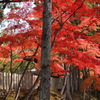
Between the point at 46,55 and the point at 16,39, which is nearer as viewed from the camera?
the point at 46,55

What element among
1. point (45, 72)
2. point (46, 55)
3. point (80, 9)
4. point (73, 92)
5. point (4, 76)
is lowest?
point (73, 92)

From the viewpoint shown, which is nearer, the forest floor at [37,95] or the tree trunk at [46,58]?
the tree trunk at [46,58]

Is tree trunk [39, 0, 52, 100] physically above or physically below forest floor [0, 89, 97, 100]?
above

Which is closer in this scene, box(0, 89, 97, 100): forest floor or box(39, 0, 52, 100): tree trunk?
box(39, 0, 52, 100): tree trunk

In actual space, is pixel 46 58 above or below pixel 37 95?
above

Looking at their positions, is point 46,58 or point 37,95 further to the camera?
point 37,95

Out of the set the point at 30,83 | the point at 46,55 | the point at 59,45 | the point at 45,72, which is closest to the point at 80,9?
the point at 59,45

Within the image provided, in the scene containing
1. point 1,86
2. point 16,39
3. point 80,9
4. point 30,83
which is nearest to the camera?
point 80,9

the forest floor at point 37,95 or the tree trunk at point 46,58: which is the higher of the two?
the tree trunk at point 46,58

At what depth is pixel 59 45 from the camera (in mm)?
8672

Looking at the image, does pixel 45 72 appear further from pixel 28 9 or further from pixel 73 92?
pixel 73 92

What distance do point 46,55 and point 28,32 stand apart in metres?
2.30

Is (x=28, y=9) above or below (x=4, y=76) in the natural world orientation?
above

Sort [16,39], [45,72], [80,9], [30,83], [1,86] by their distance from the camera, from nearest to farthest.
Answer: [45,72] < [80,9] < [16,39] < [1,86] < [30,83]
